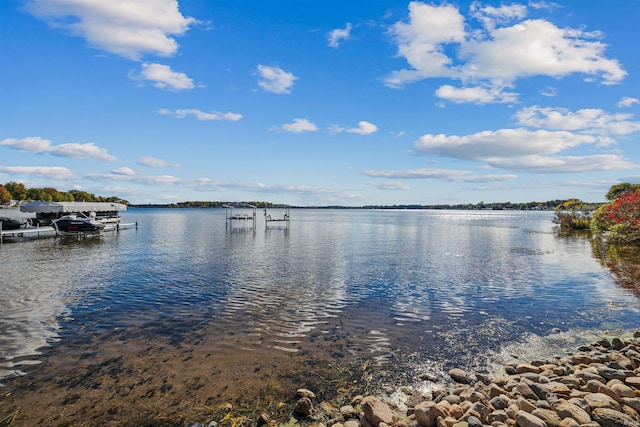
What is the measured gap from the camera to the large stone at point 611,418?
5613mm

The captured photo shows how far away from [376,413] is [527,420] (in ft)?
8.11

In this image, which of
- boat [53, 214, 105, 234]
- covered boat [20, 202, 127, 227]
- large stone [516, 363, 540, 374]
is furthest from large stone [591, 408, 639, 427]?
covered boat [20, 202, 127, 227]

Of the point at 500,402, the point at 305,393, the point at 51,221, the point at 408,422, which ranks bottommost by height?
the point at 305,393

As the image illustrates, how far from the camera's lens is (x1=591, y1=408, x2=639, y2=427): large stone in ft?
18.4

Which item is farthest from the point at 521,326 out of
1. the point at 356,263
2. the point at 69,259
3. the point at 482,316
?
the point at 69,259

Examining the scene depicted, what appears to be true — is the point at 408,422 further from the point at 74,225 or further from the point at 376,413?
the point at 74,225

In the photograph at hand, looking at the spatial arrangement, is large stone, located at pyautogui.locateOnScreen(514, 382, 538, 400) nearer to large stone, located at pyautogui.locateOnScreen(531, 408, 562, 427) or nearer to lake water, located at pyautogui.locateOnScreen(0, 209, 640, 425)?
large stone, located at pyautogui.locateOnScreen(531, 408, 562, 427)

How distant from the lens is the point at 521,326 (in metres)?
12.7

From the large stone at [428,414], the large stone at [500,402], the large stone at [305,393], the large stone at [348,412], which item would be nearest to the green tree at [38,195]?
the large stone at [305,393]

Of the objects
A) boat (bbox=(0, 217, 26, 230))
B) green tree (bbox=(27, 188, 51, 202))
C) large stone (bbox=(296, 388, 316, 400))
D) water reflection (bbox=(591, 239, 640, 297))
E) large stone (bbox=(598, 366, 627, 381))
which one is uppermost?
green tree (bbox=(27, 188, 51, 202))

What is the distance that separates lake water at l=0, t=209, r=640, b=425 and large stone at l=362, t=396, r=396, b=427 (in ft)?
6.10

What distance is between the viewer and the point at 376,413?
644 cm

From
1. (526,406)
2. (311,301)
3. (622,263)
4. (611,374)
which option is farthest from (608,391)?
(622,263)

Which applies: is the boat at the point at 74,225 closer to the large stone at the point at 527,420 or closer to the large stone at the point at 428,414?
the large stone at the point at 428,414
